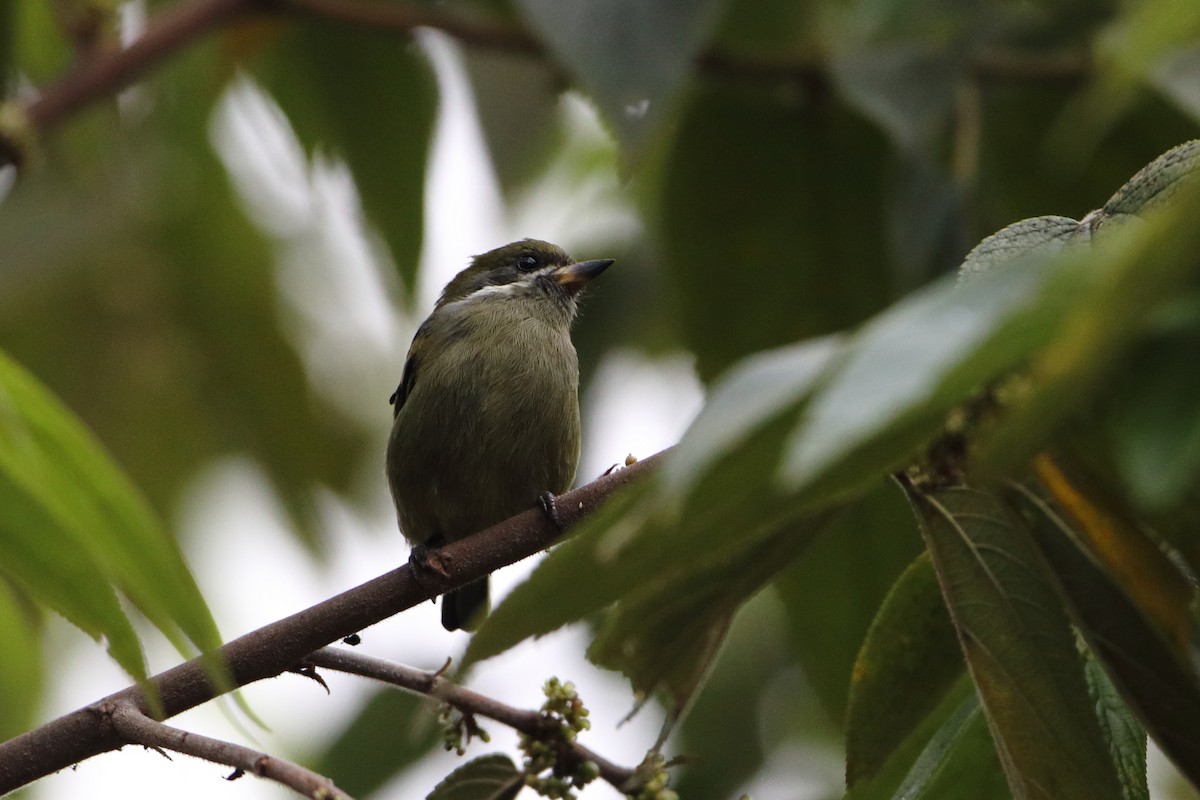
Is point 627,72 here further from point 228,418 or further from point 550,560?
point 228,418

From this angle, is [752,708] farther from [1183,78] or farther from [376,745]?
[1183,78]

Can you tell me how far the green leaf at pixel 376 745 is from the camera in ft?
13.2

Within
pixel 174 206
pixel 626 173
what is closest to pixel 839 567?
pixel 626 173

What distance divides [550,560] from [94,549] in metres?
0.47

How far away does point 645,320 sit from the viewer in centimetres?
469

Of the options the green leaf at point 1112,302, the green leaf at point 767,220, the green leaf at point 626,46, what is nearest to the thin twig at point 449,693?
the green leaf at point 626,46

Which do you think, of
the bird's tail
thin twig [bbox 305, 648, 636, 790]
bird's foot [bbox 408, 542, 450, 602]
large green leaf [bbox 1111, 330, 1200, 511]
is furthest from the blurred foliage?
the bird's tail

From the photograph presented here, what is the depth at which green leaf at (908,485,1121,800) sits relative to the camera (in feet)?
6.08

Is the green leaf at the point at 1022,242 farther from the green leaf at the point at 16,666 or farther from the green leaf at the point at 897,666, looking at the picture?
the green leaf at the point at 16,666

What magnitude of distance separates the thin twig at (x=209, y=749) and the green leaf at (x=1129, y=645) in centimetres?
94

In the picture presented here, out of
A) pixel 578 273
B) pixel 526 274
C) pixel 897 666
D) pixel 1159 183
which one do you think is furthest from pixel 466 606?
pixel 1159 183

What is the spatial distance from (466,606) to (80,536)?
2.92m

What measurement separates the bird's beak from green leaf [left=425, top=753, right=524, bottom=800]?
2.50m

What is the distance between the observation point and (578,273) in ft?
15.5
